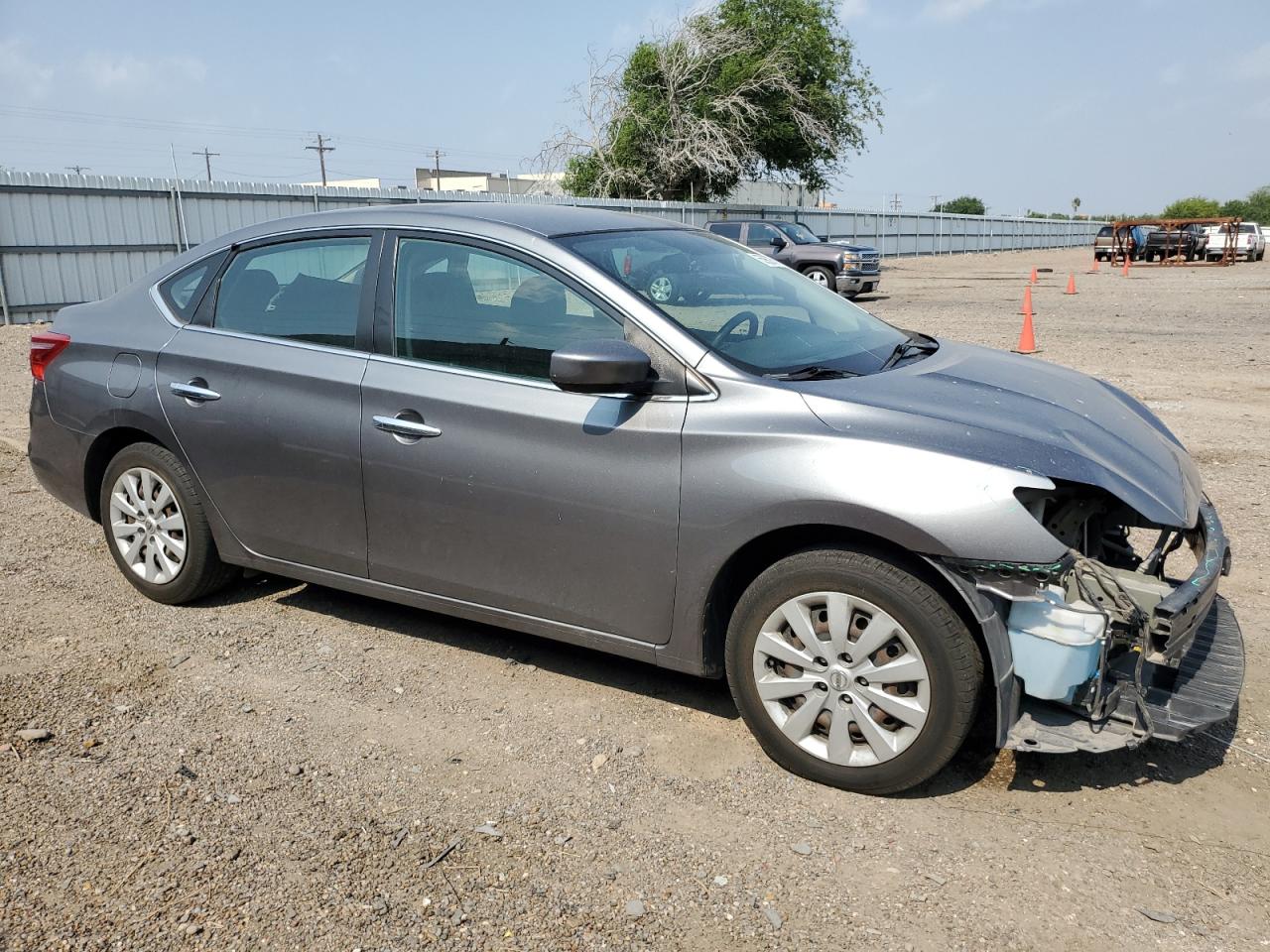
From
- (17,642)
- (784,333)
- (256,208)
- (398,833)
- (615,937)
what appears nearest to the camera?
(615,937)

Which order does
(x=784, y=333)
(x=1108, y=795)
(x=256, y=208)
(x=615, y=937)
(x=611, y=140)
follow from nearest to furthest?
(x=615, y=937), (x=1108, y=795), (x=784, y=333), (x=256, y=208), (x=611, y=140)

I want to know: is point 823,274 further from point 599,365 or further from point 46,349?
point 599,365

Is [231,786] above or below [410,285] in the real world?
below

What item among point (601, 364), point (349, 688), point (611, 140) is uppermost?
point (611, 140)

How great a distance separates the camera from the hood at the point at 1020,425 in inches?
126

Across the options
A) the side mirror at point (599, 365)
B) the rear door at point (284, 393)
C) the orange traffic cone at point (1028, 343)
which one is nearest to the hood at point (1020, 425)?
the side mirror at point (599, 365)

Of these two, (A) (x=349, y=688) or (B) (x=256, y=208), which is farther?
(B) (x=256, y=208)

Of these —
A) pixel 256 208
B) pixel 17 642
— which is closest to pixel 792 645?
pixel 17 642

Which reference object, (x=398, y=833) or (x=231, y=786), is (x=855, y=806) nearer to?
(x=398, y=833)

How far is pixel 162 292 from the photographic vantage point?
16.0ft

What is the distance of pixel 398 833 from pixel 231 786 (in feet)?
2.09

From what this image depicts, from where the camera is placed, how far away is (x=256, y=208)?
21250 millimetres

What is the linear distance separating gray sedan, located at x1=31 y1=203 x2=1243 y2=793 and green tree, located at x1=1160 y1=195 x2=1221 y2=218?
97.0 meters

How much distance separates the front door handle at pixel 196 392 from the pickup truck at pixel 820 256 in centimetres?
1919
